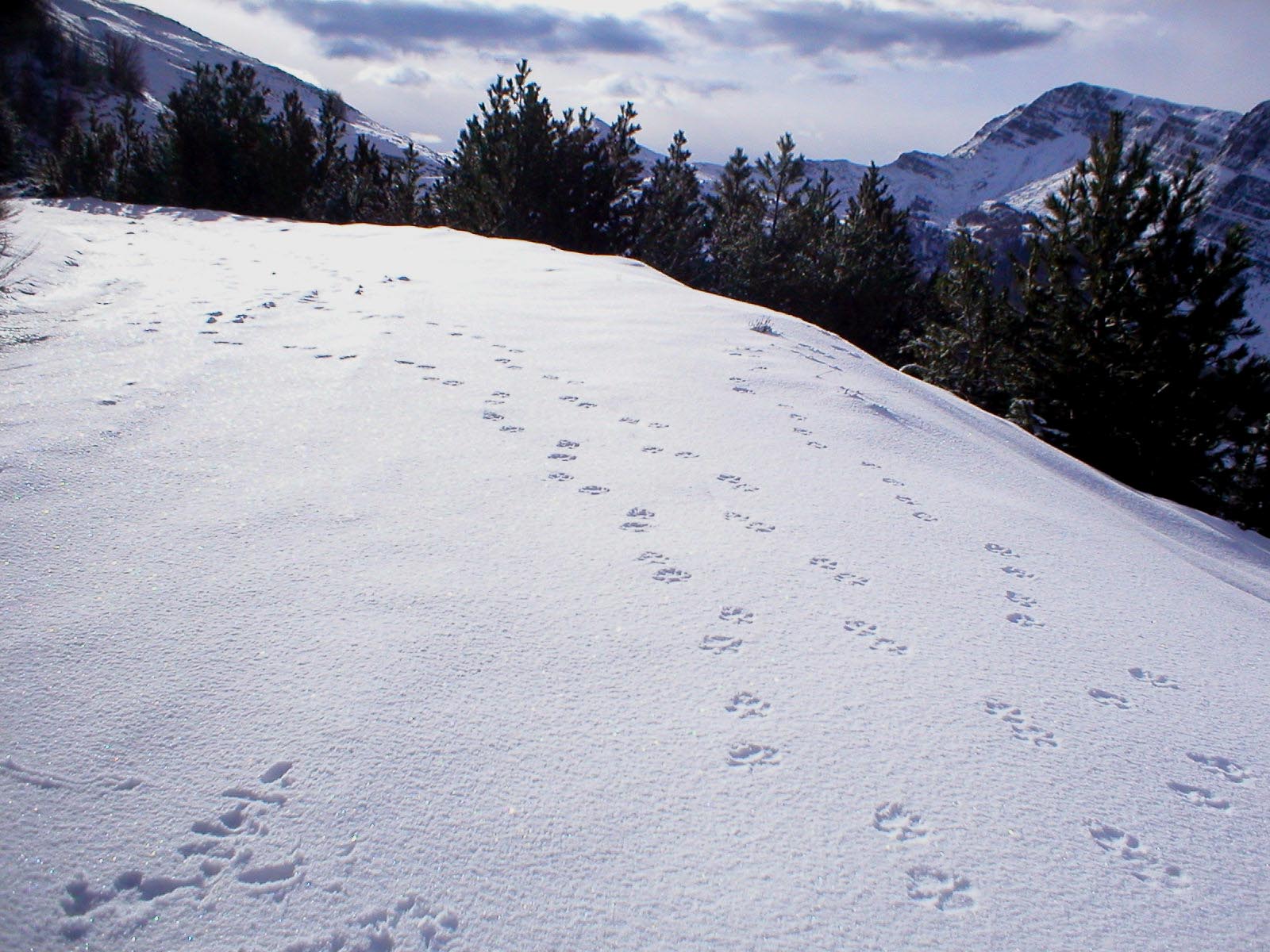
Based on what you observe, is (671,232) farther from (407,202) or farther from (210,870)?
(210,870)

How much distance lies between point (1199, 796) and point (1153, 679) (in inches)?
22.7

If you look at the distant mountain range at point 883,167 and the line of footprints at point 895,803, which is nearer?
the line of footprints at point 895,803

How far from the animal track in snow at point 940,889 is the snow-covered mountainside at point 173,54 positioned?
8718 cm

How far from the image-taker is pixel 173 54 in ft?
307

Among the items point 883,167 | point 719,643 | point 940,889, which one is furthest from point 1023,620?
point 883,167

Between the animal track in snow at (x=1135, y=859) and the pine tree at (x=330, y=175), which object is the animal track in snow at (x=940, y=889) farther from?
the pine tree at (x=330, y=175)

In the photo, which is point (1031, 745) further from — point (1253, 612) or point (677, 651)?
point (1253, 612)

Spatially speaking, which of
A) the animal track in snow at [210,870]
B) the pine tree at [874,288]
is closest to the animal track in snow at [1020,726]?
the animal track in snow at [210,870]

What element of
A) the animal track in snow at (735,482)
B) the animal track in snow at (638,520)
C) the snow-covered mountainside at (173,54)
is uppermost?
the snow-covered mountainside at (173,54)

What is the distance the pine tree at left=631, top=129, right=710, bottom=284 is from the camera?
1689 cm

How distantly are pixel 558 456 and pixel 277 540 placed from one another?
53.2 inches

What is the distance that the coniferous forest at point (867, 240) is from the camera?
31.2 feet

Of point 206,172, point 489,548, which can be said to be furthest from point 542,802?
point 206,172

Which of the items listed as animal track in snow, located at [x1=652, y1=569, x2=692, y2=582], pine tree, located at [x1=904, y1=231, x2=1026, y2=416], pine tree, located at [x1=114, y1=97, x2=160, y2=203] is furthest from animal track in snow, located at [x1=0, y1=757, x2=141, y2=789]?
pine tree, located at [x1=114, y1=97, x2=160, y2=203]
